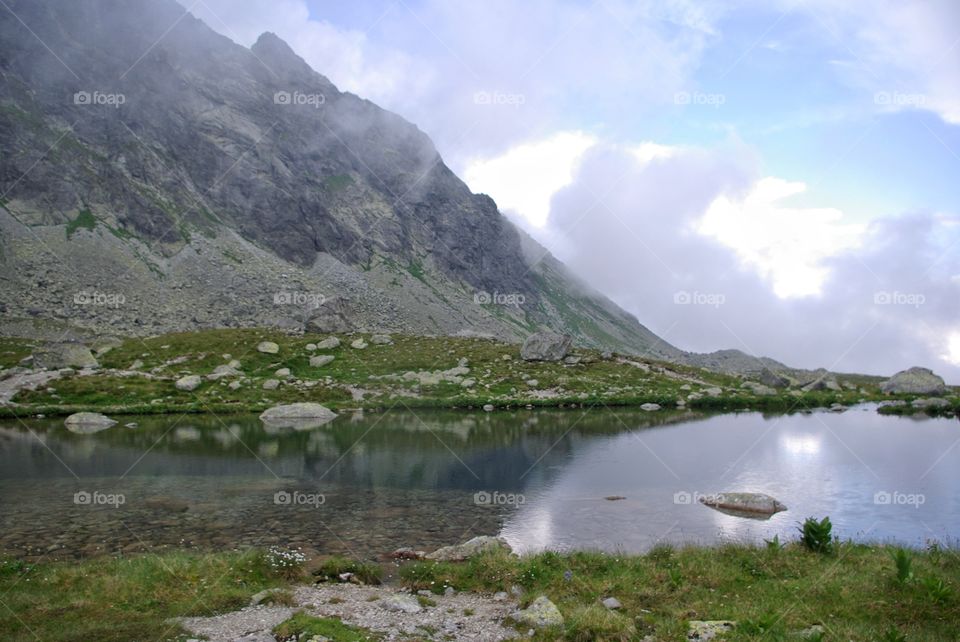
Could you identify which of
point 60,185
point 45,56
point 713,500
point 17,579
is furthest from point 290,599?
point 45,56

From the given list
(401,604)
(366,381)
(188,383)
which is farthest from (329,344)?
(401,604)

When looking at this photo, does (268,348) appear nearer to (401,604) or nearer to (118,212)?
(401,604)

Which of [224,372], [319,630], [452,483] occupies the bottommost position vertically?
[452,483]

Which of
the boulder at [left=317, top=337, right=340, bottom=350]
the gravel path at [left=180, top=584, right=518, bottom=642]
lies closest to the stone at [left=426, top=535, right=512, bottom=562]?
the gravel path at [left=180, top=584, right=518, bottom=642]

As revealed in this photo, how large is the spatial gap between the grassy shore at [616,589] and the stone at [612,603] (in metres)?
0.21

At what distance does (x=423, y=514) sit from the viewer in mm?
28531

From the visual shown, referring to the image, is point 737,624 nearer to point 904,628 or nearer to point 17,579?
point 904,628

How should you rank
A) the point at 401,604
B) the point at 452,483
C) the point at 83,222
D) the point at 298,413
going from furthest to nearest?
the point at 83,222, the point at 298,413, the point at 452,483, the point at 401,604

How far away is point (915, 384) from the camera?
92750 mm

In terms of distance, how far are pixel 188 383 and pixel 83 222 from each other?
101206mm

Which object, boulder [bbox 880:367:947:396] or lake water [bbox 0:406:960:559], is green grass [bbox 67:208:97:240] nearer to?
lake water [bbox 0:406:960:559]

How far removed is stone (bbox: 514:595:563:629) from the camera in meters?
14.8

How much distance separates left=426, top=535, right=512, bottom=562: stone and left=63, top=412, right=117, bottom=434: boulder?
47029 millimetres

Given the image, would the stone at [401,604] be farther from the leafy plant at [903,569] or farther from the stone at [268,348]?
the stone at [268,348]
